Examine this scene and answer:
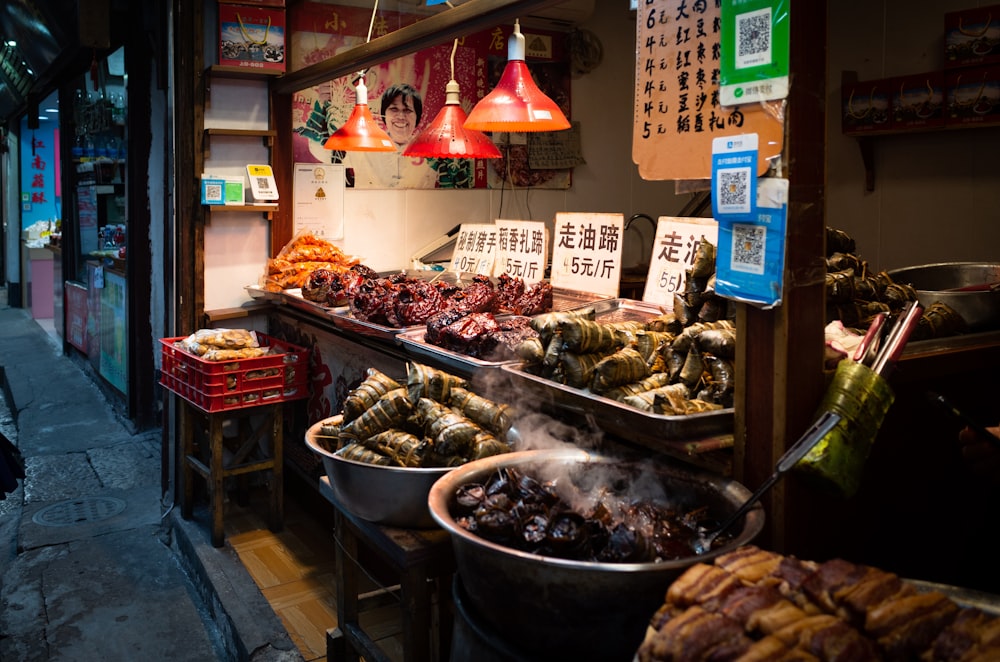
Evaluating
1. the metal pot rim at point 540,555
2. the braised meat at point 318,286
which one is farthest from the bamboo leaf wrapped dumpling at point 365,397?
the braised meat at point 318,286

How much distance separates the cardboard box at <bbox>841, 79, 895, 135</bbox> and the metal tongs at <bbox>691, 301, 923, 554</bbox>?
5109 millimetres

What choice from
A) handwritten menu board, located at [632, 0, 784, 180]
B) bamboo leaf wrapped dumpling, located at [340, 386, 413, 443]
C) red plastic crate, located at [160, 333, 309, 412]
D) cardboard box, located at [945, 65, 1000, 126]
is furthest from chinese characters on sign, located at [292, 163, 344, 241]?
cardboard box, located at [945, 65, 1000, 126]

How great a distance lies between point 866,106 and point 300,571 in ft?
20.1

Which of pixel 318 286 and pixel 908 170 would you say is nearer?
pixel 318 286

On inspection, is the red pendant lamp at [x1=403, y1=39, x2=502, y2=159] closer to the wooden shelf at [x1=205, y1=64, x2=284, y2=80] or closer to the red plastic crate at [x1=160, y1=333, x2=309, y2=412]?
the wooden shelf at [x1=205, y1=64, x2=284, y2=80]

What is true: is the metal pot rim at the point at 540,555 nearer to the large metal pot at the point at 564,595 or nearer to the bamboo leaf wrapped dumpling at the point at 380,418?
the large metal pot at the point at 564,595

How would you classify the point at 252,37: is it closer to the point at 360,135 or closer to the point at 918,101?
the point at 360,135

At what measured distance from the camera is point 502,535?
242 centimetres

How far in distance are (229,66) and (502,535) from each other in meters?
5.20

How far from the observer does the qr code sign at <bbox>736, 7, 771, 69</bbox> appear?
2.49m

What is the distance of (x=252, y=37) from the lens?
6500 millimetres

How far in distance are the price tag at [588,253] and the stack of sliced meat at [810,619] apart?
3.71 meters

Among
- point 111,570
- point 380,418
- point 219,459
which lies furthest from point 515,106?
point 111,570

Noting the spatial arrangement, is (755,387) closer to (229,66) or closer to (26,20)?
(229,66)
